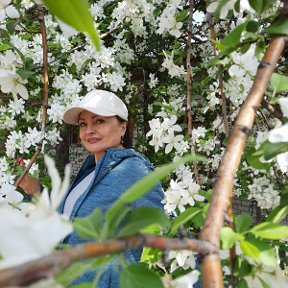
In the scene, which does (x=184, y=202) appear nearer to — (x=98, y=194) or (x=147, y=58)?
(x=98, y=194)

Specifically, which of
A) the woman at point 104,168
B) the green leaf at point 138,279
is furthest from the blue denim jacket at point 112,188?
the green leaf at point 138,279

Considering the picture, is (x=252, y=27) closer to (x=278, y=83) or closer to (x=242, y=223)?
(x=278, y=83)

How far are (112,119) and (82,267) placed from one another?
1.65 meters

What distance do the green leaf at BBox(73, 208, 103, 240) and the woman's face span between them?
4.90 feet

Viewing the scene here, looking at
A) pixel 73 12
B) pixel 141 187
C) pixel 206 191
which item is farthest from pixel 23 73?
pixel 141 187

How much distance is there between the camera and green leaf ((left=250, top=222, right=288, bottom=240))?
555 mm

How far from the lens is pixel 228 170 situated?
475 millimetres

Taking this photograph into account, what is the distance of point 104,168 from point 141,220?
1366 mm

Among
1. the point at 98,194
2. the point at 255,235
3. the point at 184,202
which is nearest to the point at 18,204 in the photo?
the point at 255,235

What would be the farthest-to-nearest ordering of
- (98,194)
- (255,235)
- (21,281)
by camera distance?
(98,194) < (255,235) < (21,281)

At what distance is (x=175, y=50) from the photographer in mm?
2186

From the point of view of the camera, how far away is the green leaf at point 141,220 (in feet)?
1.25

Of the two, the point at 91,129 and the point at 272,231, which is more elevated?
the point at 91,129

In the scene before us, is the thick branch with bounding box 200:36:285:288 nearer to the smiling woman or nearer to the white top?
the smiling woman
